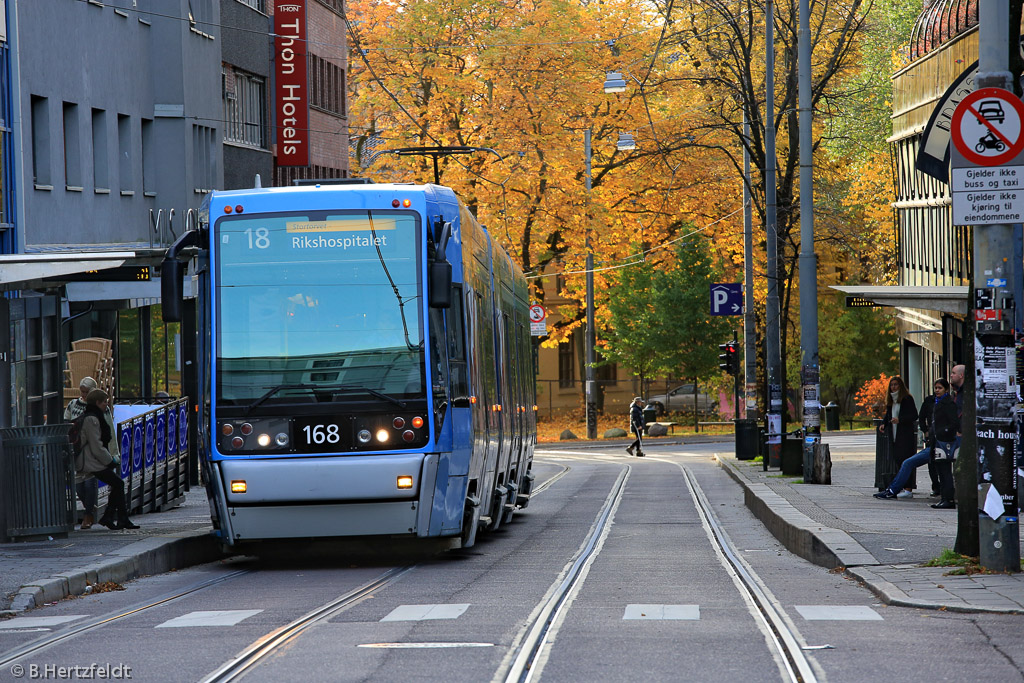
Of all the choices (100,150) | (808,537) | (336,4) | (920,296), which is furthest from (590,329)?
(808,537)

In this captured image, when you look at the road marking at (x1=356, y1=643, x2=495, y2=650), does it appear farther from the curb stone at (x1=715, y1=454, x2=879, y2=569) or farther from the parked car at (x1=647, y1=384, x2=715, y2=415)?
the parked car at (x1=647, y1=384, x2=715, y2=415)

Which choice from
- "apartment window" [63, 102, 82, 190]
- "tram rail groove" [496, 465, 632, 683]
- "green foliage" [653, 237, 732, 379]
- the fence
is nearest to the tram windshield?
"tram rail groove" [496, 465, 632, 683]

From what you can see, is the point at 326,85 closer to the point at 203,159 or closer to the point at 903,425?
the point at 203,159

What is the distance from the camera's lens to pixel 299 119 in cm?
3853

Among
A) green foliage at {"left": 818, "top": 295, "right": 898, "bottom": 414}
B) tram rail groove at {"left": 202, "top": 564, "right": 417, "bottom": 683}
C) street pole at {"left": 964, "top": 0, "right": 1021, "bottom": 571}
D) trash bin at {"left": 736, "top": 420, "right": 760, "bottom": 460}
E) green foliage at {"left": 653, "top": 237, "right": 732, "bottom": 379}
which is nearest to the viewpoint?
tram rail groove at {"left": 202, "top": 564, "right": 417, "bottom": 683}

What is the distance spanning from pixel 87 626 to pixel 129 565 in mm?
3526

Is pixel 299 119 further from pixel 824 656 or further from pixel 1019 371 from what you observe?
pixel 824 656

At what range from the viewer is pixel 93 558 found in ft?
47.1

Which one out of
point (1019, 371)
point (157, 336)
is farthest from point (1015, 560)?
point (157, 336)

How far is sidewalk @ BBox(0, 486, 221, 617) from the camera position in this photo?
1259 cm

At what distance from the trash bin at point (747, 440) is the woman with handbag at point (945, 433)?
19.4 meters

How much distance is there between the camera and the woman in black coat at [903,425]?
846 inches

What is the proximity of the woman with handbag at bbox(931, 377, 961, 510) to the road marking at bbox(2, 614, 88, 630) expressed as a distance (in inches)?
Answer: 447

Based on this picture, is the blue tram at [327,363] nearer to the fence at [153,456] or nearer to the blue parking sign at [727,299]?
the fence at [153,456]
